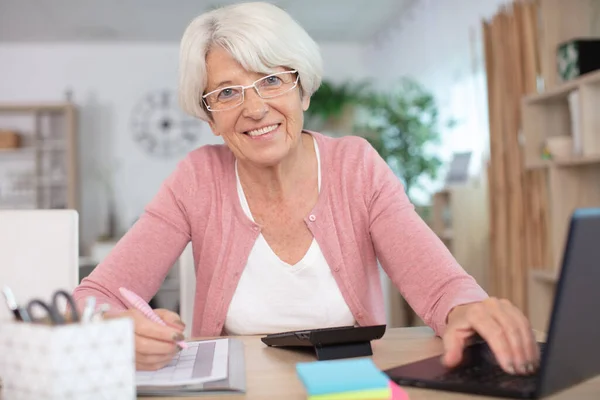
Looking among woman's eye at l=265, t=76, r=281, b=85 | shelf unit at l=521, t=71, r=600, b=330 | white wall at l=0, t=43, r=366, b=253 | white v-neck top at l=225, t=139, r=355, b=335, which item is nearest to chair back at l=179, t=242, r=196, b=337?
white v-neck top at l=225, t=139, r=355, b=335

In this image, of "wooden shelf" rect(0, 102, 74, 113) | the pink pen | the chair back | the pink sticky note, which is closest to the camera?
the pink sticky note

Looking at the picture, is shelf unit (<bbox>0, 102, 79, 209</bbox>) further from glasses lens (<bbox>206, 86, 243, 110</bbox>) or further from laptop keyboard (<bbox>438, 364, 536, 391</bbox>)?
laptop keyboard (<bbox>438, 364, 536, 391</bbox>)

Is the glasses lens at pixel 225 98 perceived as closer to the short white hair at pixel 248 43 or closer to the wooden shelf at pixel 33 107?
the short white hair at pixel 248 43

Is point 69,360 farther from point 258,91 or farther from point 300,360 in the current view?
point 258,91

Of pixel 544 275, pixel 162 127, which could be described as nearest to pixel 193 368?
pixel 544 275

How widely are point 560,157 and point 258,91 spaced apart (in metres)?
2.14

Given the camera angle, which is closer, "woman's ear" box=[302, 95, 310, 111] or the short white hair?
the short white hair

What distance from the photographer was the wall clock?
7277 millimetres

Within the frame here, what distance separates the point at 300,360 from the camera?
98 centimetres

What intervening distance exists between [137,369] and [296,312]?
21.7 inches

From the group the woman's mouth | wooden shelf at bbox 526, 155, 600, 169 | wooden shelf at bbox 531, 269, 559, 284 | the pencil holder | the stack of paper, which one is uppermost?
wooden shelf at bbox 526, 155, 600, 169

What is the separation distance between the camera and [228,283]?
1390 millimetres

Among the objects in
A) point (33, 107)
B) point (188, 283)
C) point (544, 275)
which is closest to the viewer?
point (188, 283)

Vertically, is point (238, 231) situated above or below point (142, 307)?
above
